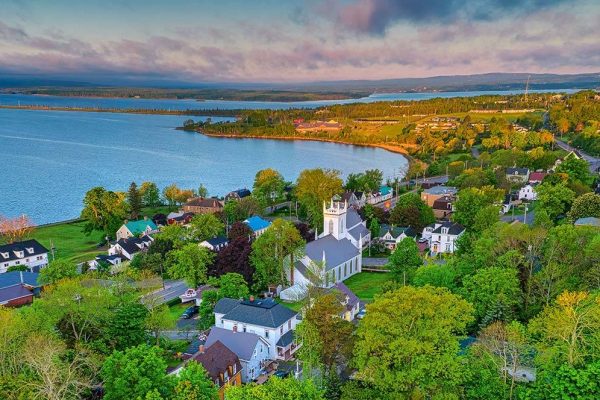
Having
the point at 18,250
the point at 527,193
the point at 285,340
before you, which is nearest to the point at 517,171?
the point at 527,193

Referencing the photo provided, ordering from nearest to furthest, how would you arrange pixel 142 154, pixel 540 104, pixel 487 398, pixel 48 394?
pixel 48 394 < pixel 487 398 < pixel 142 154 < pixel 540 104

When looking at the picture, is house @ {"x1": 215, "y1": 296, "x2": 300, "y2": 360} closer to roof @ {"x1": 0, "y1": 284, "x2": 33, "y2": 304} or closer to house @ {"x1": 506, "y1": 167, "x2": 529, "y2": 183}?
roof @ {"x1": 0, "y1": 284, "x2": 33, "y2": 304}

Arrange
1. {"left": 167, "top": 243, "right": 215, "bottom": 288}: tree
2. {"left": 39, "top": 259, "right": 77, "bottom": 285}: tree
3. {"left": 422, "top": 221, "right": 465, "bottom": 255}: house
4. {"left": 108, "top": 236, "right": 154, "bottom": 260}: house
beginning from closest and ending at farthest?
{"left": 39, "top": 259, "right": 77, "bottom": 285}: tree < {"left": 167, "top": 243, "right": 215, "bottom": 288}: tree < {"left": 422, "top": 221, "right": 465, "bottom": 255}: house < {"left": 108, "top": 236, "right": 154, "bottom": 260}: house

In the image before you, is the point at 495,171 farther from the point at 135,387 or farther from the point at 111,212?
the point at 135,387

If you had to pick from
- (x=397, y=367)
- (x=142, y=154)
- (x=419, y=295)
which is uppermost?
(x=419, y=295)

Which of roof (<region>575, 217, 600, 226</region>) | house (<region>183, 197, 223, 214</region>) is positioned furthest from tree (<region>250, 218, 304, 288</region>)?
house (<region>183, 197, 223, 214</region>)

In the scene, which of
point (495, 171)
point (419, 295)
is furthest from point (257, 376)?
point (495, 171)
